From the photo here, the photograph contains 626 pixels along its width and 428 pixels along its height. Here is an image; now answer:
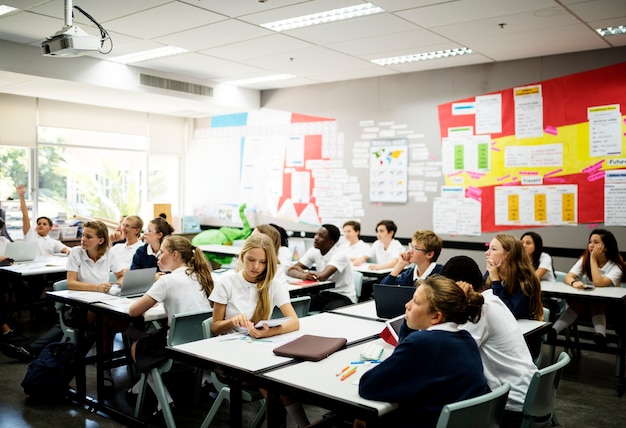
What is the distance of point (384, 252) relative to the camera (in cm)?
700

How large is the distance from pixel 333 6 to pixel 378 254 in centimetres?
311

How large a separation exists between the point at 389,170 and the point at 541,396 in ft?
18.5

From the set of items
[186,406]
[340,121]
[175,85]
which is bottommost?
[186,406]

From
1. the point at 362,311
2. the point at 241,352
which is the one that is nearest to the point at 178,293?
the point at 241,352

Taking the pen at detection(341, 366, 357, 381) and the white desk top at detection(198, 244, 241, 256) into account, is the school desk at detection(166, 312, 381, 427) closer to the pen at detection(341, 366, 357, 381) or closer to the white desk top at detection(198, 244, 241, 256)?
the pen at detection(341, 366, 357, 381)

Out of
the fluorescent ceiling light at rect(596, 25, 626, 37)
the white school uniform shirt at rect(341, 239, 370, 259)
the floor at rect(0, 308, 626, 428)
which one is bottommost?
the floor at rect(0, 308, 626, 428)

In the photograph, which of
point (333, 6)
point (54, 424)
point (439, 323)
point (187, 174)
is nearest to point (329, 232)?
point (333, 6)

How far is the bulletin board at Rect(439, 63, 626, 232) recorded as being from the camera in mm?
6328

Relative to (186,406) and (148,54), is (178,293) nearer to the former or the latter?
(186,406)

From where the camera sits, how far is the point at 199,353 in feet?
9.12

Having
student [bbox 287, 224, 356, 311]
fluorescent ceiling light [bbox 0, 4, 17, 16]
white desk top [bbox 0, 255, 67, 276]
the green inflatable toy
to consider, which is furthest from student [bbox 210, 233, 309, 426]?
the green inflatable toy

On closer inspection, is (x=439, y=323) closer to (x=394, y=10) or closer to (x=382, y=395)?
(x=382, y=395)

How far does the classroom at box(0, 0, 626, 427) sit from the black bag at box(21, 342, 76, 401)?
0.76 ft

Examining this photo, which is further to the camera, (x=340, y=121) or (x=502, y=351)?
(x=340, y=121)
